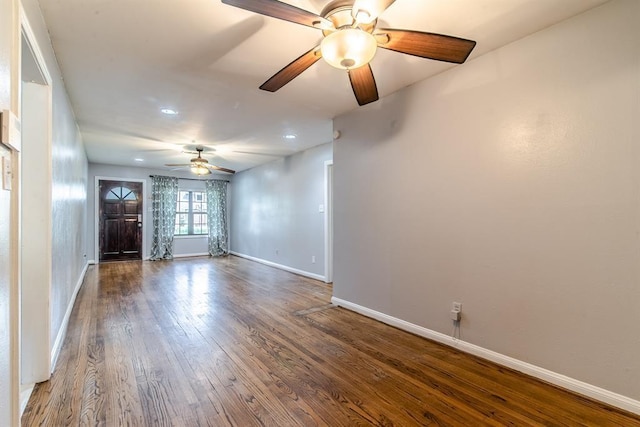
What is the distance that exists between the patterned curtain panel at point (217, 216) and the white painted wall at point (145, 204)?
24 centimetres

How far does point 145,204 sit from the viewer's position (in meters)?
7.74

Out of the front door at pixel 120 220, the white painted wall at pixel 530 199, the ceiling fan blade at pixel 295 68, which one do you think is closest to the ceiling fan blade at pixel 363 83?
the ceiling fan blade at pixel 295 68

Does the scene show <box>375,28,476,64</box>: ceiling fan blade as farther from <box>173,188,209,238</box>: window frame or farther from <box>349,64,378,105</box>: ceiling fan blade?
<box>173,188,209,238</box>: window frame

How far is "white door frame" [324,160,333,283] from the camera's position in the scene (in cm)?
529

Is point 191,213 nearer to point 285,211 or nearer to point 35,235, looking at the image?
point 285,211

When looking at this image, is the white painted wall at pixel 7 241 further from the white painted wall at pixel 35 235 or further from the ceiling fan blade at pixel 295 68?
the ceiling fan blade at pixel 295 68

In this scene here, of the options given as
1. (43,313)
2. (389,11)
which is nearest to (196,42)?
(389,11)

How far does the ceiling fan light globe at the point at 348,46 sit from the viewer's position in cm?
163

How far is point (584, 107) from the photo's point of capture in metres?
1.98

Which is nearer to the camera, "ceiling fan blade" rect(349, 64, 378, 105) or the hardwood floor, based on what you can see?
the hardwood floor

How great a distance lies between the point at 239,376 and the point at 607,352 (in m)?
2.34

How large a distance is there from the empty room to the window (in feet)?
15.4

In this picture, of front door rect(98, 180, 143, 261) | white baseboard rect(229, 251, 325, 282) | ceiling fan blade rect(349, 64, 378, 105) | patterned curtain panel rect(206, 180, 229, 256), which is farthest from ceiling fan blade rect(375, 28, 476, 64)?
front door rect(98, 180, 143, 261)

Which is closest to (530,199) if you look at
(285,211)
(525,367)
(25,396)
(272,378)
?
(525,367)
